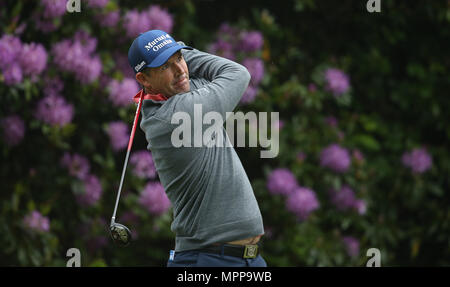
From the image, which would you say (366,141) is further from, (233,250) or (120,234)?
(120,234)

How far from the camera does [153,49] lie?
1.93 metres

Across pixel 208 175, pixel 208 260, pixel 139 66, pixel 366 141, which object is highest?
pixel 139 66

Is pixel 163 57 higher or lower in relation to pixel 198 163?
higher

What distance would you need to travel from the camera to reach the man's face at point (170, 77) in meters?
1.96

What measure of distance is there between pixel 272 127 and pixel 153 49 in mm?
1892

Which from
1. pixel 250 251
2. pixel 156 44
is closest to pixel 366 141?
pixel 250 251

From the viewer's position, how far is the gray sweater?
194 centimetres

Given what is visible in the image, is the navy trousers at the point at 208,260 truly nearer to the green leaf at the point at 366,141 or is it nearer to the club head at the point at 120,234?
the club head at the point at 120,234

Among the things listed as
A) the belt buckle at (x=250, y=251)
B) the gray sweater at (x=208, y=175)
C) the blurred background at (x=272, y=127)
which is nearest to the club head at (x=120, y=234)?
the gray sweater at (x=208, y=175)

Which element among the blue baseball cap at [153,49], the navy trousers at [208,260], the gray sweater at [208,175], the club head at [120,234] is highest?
the blue baseball cap at [153,49]

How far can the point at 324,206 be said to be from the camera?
3967mm

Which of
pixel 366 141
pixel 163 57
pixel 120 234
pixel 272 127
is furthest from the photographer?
pixel 366 141

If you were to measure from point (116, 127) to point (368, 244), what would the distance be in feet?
5.96

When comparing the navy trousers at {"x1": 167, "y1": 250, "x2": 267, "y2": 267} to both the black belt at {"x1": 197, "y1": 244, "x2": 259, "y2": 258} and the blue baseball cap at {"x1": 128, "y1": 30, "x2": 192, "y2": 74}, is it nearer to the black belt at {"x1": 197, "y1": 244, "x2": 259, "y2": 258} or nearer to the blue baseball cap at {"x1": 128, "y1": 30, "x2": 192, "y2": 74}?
the black belt at {"x1": 197, "y1": 244, "x2": 259, "y2": 258}
